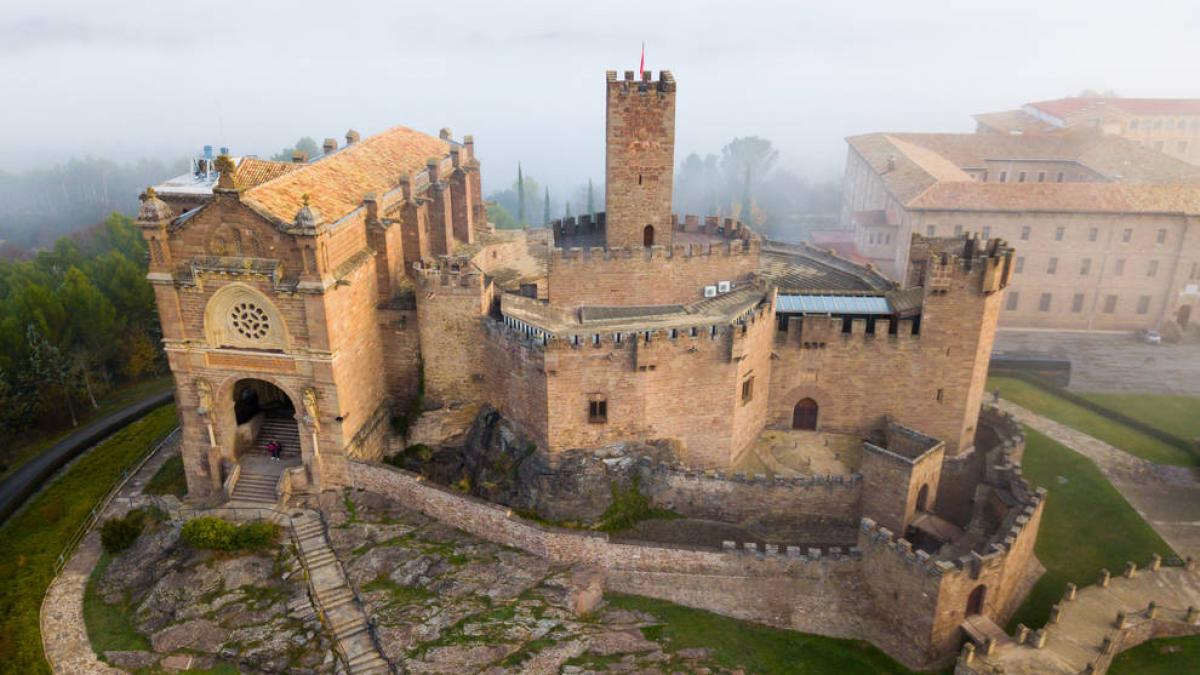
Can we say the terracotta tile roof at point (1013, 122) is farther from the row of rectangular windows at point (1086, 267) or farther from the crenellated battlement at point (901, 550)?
the crenellated battlement at point (901, 550)

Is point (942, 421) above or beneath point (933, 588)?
above

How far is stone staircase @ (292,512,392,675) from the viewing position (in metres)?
29.0

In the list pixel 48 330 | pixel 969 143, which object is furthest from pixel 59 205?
pixel 969 143

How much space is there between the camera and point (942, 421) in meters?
38.4

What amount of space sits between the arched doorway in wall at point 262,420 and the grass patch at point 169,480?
448 cm

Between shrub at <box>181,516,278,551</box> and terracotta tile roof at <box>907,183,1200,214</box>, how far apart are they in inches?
2101

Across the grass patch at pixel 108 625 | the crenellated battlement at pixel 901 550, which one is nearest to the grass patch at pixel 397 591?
the grass patch at pixel 108 625

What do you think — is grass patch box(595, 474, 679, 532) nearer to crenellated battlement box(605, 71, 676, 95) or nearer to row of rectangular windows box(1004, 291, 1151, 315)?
crenellated battlement box(605, 71, 676, 95)

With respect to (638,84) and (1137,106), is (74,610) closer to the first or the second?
(638,84)

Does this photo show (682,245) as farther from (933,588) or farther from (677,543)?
(933,588)

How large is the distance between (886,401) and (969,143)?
60.2 meters

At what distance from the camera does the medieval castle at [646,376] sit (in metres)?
32.4

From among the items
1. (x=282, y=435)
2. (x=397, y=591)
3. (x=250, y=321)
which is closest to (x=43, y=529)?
(x=282, y=435)

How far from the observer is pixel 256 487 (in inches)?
1426
